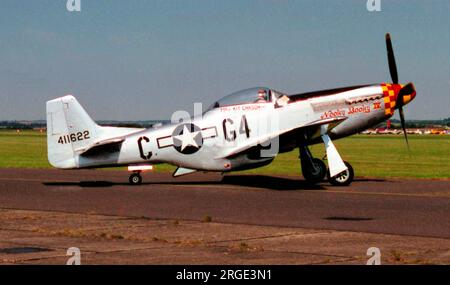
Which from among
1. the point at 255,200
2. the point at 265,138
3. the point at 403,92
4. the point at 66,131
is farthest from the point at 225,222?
the point at 403,92

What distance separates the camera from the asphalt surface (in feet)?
54.2

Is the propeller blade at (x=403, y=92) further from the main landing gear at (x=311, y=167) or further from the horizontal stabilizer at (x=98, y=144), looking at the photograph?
the horizontal stabilizer at (x=98, y=144)

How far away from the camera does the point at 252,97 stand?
25.2 meters

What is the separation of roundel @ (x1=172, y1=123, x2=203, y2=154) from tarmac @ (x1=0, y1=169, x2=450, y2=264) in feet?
4.02

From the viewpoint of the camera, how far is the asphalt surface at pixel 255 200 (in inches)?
651

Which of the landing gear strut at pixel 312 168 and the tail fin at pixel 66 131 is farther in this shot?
the landing gear strut at pixel 312 168

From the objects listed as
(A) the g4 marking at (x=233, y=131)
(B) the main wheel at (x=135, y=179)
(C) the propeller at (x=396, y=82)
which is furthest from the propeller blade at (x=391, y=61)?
(B) the main wheel at (x=135, y=179)

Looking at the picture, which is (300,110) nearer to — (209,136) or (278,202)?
(209,136)

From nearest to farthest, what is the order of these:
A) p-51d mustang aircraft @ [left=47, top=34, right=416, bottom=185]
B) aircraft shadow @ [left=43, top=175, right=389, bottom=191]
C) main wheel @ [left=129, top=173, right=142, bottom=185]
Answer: p-51d mustang aircraft @ [left=47, top=34, right=416, bottom=185], aircraft shadow @ [left=43, top=175, right=389, bottom=191], main wheel @ [left=129, top=173, right=142, bottom=185]

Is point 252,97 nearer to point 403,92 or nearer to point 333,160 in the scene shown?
point 333,160

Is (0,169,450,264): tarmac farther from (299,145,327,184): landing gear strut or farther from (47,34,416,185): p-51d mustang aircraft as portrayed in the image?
(47,34,416,185): p-51d mustang aircraft

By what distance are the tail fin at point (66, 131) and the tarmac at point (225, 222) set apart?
1069 mm

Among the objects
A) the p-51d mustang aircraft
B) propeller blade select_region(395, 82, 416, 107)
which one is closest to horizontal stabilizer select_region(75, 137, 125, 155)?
the p-51d mustang aircraft
